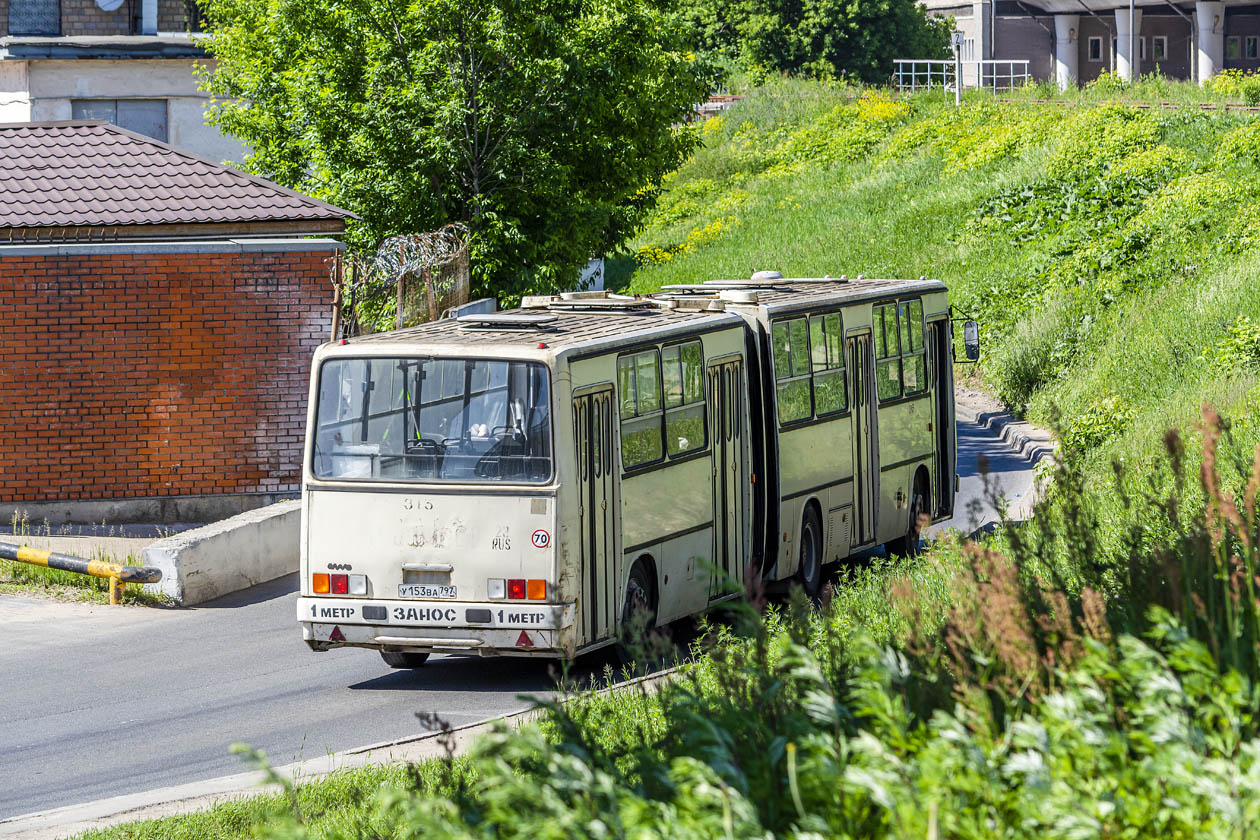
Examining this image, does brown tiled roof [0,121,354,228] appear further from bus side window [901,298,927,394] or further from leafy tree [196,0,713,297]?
bus side window [901,298,927,394]

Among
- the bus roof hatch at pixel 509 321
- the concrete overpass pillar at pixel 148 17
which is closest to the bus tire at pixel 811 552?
the bus roof hatch at pixel 509 321

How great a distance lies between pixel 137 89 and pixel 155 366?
57.4 feet

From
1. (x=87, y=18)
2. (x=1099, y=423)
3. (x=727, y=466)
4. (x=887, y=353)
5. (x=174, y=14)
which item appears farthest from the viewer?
(x=174, y=14)

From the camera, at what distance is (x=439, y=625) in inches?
489

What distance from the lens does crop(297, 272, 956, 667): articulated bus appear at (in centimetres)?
1234

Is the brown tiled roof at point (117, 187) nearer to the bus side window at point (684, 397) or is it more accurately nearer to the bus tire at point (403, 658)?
the bus side window at point (684, 397)

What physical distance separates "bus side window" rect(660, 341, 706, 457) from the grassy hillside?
5.87 metres

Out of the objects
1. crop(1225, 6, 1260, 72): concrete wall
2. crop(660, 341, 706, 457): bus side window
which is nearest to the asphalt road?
crop(660, 341, 706, 457): bus side window

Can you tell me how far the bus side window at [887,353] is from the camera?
1775 cm

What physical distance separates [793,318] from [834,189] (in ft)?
111

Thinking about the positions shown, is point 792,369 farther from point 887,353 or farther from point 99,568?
point 99,568

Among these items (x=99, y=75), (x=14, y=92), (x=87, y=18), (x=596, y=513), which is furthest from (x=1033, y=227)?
(x=596, y=513)

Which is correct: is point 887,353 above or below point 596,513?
above

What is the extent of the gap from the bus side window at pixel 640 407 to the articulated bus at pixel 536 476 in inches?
0.8
